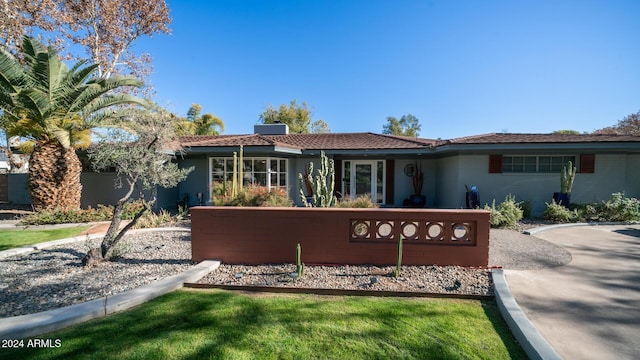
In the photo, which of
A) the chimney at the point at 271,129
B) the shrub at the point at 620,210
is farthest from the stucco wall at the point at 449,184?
the chimney at the point at 271,129

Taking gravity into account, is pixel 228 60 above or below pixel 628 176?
above

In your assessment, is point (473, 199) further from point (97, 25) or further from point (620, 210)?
point (97, 25)

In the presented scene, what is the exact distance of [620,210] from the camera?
413 inches

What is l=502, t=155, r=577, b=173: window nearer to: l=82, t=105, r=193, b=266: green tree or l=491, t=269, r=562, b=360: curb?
l=491, t=269, r=562, b=360: curb

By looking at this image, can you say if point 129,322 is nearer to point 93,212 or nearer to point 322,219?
point 322,219

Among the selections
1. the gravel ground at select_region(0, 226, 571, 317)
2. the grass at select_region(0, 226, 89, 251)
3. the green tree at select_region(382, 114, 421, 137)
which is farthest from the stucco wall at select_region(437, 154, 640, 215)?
the green tree at select_region(382, 114, 421, 137)

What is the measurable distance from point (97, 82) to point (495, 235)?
1391 centimetres

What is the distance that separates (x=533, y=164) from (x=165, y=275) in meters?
14.2

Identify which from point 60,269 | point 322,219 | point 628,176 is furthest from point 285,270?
point 628,176

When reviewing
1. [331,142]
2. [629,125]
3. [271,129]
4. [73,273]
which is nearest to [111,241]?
[73,273]

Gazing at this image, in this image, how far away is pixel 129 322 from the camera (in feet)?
11.2

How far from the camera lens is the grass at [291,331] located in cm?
284

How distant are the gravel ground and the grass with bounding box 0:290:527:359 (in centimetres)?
54

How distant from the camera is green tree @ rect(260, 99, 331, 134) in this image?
123 ft
